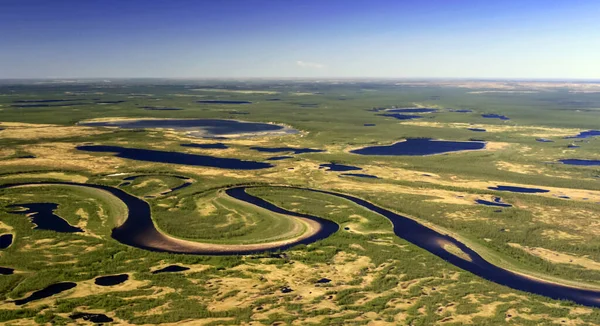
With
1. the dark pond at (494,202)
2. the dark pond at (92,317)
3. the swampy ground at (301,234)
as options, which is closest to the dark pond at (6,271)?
the swampy ground at (301,234)

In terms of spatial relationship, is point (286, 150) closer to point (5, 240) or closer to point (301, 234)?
point (301, 234)

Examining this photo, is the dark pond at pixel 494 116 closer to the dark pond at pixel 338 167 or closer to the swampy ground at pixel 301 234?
the swampy ground at pixel 301 234

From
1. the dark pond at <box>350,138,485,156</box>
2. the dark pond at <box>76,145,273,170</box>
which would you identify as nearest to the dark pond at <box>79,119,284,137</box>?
the dark pond at <box>76,145,273,170</box>

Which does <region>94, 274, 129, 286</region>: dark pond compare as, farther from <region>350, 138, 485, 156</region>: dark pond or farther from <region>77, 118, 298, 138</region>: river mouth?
<region>77, 118, 298, 138</region>: river mouth

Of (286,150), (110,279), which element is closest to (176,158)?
(286,150)

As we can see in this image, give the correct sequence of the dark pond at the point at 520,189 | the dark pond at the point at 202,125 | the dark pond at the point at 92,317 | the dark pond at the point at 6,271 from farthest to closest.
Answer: the dark pond at the point at 202,125, the dark pond at the point at 520,189, the dark pond at the point at 6,271, the dark pond at the point at 92,317

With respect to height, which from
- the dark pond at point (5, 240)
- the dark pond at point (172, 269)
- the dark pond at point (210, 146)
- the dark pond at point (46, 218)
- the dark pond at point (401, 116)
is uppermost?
the dark pond at point (401, 116)

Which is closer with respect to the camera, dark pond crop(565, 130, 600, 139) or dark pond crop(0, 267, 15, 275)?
dark pond crop(0, 267, 15, 275)
